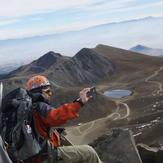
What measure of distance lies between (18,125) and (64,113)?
931 millimetres

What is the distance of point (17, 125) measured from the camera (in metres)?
9.50

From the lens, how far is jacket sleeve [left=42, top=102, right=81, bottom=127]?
30.6ft

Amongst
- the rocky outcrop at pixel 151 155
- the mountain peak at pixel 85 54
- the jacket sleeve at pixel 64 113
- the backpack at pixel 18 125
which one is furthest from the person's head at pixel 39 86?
the mountain peak at pixel 85 54

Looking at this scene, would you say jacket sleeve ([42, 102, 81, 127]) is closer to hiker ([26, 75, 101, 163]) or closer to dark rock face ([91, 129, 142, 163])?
hiker ([26, 75, 101, 163])

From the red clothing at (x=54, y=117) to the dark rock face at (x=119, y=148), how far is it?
454 centimetres

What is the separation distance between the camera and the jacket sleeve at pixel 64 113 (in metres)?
9.34

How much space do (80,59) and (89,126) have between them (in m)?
65.5

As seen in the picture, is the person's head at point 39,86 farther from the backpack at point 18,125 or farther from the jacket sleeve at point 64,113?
the jacket sleeve at point 64,113

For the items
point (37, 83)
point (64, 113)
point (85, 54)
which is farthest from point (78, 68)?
point (64, 113)

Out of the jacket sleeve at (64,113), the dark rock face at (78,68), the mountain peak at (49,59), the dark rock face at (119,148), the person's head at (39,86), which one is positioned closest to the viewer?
the jacket sleeve at (64,113)

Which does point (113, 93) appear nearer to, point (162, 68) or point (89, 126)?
point (162, 68)

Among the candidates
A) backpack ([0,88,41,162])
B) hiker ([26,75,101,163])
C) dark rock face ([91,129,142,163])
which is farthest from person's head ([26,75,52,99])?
dark rock face ([91,129,142,163])

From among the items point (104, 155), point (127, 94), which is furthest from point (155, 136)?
point (127, 94)

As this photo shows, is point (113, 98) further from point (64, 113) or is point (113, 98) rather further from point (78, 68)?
point (64, 113)
